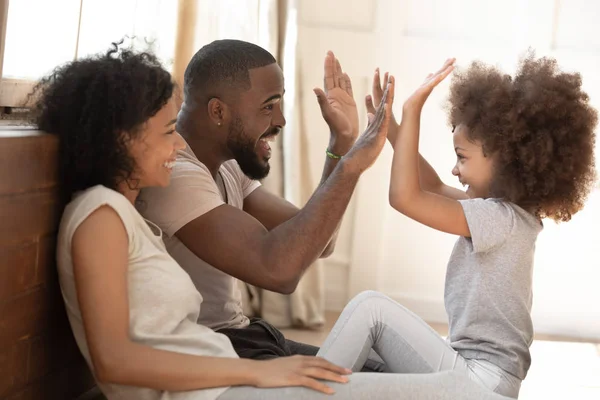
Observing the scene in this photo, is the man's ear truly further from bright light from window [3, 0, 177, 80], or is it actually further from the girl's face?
the girl's face

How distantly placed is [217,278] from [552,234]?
2478 mm

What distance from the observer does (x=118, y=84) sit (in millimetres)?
1635

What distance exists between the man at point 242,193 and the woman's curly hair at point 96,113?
28 cm

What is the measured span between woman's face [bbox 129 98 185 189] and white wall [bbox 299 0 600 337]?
7.83ft

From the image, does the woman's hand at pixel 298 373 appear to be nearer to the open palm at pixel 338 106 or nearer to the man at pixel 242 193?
the man at pixel 242 193

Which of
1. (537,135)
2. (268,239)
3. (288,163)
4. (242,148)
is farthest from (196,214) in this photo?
(288,163)

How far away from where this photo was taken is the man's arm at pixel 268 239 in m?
1.87

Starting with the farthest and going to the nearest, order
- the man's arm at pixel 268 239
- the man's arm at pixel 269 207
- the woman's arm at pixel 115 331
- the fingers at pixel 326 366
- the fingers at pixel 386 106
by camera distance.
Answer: the man's arm at pixel 269 207
the fingers at pixel 386 106
the man's arm at pixel 268 239
the fingers at pixel 326 366
the woman's arm at pixel 115 331

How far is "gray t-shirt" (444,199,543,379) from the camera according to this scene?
1.92m

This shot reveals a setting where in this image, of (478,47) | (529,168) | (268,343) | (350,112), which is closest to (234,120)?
(350,112)

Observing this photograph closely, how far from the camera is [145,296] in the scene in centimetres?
154

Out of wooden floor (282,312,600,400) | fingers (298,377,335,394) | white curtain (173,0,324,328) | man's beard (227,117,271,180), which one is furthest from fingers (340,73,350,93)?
white curtain (173,0,324,328)

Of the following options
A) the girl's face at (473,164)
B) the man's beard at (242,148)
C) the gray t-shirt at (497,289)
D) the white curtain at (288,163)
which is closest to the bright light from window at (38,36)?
the man's beard at (242,148)

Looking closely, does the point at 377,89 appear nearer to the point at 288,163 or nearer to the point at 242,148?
the point at 242,148
